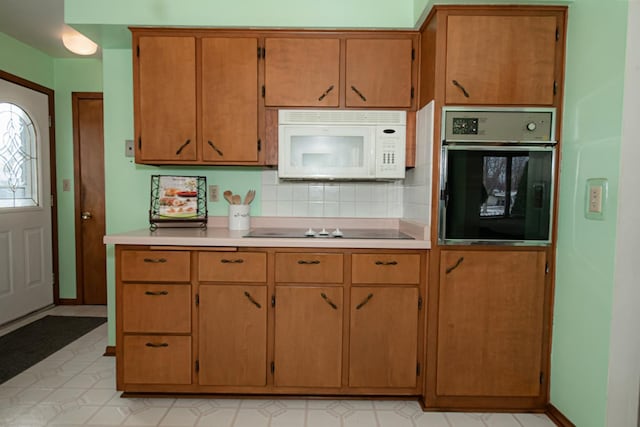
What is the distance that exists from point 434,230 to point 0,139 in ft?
11.8

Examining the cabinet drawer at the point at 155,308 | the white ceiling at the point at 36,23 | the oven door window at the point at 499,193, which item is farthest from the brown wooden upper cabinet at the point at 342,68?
the white ceiling at the point at 36,23

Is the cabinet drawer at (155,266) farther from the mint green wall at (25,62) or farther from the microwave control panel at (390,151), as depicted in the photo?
the mint green wall at (25,62)

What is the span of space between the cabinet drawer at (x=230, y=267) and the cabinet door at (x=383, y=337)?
1.75 feet

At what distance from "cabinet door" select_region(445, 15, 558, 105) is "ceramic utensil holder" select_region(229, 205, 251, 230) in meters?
1.40

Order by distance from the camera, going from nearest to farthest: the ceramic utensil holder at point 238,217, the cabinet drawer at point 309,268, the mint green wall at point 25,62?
the cabinet drawer at point 309,268 < the ceramic utensil holder at point 238,217 < the mint green wall at point 25,62

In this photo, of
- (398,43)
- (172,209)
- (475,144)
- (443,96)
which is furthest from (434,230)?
(172,209)

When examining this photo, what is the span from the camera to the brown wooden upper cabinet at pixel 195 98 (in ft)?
7.71

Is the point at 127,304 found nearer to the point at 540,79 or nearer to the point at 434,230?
the point at 434,230

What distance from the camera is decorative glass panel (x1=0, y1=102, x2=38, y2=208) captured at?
3332 millimetres

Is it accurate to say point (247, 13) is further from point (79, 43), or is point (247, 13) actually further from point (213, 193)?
point (79, 43)

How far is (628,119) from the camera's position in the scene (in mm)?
1627

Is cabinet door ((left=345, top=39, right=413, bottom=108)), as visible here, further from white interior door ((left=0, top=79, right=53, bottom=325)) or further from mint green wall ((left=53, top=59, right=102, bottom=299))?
white interior door ((left=0, top=79, right=53, bottom=325))

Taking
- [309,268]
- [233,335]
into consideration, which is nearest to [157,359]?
[233,335]

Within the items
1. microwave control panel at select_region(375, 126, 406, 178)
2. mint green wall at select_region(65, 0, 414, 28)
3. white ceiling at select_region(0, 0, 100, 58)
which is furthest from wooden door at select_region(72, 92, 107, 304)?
microwave control panel at select_region(375, 126, 406, 178)
